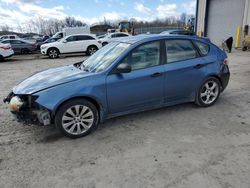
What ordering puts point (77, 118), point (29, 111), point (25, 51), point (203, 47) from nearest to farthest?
point (29, 111)
point (77, 118)
point (203, 47)
point (25, 51)

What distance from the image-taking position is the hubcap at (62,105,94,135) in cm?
359

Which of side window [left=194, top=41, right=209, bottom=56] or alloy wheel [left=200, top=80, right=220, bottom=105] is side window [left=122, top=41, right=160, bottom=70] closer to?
side window [left=194, top=41, right=209, bottom=56]

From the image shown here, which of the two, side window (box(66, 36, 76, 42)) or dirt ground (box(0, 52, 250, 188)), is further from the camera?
side window (box(66, 36, 76, 42))

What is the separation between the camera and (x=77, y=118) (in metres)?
3.64

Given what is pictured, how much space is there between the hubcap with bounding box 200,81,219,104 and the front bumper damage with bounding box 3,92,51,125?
3.11 m

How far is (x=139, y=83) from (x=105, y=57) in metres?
0.84

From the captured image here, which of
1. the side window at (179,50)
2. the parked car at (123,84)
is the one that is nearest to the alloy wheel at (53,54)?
the parked car at (123,84)

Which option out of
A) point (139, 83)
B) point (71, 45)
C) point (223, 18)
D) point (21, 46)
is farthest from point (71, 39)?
point (223, 18)

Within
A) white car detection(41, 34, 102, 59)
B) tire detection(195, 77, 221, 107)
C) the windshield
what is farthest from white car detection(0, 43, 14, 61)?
tire detection(195, 77, 221, 107)

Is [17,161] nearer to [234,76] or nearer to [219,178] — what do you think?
[219,178]

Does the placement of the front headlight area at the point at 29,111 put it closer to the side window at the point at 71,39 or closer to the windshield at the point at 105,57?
the windshield at the point at 105,57

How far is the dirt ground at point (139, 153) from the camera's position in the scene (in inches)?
106

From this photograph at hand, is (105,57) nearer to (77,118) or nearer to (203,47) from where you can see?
(77,118)

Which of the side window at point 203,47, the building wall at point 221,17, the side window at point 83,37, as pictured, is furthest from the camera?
the building wall at point 221,17
